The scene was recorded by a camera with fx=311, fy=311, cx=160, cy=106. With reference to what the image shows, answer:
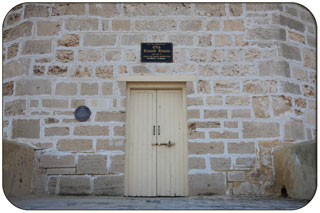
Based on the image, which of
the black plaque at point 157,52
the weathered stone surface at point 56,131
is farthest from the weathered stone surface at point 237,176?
the weathered stone surface at point 56,131

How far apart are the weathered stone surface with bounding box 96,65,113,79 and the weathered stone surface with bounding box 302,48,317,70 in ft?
9.69

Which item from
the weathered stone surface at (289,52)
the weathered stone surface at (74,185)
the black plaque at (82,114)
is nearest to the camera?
the weathered stone surface at (74,185)

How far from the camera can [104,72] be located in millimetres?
4562

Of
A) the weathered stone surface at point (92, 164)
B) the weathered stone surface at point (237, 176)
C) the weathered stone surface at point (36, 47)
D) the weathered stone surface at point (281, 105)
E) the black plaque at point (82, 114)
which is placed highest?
the weathered stone surface at point (36, 47)

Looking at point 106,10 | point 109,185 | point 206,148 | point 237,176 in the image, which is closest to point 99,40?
point 106,10

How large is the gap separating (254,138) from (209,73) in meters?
1.13

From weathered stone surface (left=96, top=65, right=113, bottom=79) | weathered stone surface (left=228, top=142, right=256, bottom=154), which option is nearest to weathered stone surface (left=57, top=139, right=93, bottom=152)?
weathered stone surface (left=96, top=65, right=113, bottom=79)

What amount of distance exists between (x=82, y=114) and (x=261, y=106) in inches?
101

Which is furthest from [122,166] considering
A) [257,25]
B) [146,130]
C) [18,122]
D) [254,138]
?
[257,25]

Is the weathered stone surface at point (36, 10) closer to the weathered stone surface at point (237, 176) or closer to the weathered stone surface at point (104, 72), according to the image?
the weathered stone surface at point (104, 72)

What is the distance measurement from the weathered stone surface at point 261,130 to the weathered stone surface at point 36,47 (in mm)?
3099

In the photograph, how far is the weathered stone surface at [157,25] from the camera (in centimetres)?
470

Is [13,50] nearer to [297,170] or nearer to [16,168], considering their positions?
[16,168]

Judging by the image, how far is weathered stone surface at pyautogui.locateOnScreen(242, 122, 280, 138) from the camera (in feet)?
14.4
